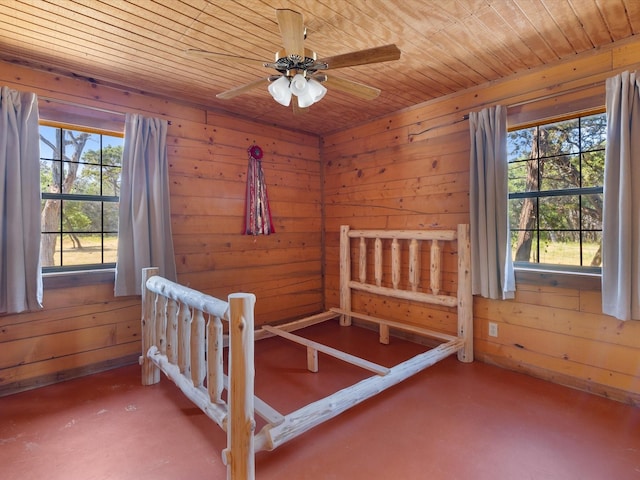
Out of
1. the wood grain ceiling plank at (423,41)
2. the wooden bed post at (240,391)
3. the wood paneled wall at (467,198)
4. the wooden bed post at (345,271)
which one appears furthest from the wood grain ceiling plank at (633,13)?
the wooden bed post at (345,271)

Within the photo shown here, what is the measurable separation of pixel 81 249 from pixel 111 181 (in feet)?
2.04

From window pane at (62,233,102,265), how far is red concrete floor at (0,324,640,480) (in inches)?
37.5

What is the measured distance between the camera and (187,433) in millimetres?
1887

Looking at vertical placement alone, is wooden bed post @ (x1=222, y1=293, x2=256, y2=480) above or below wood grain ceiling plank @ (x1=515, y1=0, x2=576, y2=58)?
below

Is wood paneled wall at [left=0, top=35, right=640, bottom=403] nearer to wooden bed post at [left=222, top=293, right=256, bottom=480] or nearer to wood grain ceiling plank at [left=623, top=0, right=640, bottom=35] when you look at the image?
wood grain ceiling plank at [left=623, top=0, right=640, bottom=35]

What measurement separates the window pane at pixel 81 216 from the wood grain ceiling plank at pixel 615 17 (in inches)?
145

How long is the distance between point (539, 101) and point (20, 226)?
12.6 feet

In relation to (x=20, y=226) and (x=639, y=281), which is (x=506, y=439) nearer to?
(x=639, y=281)

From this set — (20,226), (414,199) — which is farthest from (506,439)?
(20,226)

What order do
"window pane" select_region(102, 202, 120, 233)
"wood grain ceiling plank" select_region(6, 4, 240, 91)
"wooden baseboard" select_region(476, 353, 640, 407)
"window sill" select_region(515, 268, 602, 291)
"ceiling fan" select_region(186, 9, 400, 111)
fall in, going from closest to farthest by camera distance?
"ceiling fan" select_region(186, 9, 400, 111), "wood grain ceiling plank" select_region(6, 4, 240, 91), "wooden baseboard" select_region(476, 353, 640, 407), "window sill" select_region(515, 268, 602, 291), "window pane" select_region(102, 202, 120, 233)

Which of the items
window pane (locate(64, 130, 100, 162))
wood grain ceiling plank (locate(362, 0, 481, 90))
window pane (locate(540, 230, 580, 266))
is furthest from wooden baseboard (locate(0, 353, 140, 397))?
window pane (locate(540, 230, 580, 266))

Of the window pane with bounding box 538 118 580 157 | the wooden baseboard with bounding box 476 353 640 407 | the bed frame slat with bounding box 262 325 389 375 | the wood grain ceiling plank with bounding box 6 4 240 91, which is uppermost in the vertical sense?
the wood grain ceiling plank with bounding box 6 4 240 91

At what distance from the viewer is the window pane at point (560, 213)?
246 cm

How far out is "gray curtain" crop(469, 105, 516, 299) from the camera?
2.57 m
